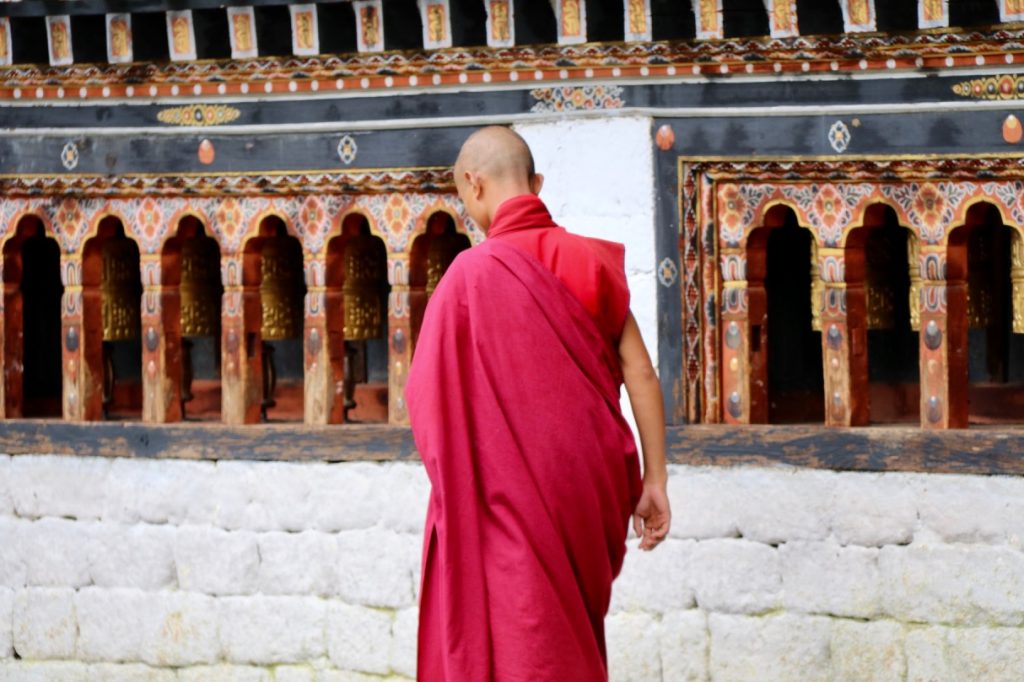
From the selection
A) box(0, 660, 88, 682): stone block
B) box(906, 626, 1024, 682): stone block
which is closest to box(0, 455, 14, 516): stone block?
box(0, 660, 88, 682): stone block

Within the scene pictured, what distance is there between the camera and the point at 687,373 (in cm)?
687

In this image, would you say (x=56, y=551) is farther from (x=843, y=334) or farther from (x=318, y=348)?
(x=843, y=334)

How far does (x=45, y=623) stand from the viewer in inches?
301

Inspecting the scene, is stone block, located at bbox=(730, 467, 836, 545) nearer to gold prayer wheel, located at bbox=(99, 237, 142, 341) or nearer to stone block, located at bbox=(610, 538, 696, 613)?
stone block, located at bbox=(610, 538, 696, 613)

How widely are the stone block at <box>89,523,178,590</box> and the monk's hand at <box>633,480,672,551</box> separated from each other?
112 inches

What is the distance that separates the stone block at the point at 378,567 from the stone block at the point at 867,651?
5.23 ft

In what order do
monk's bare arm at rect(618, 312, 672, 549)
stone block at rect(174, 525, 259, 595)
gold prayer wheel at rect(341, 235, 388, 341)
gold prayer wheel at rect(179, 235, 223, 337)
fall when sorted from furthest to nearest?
gold prayer wheel at rect(179, 235, 223, 337), gold prayer wheel at rect(341, 235, 388, 341), stone block at rect(174, 525, 259, 595), monk's bare arm at rect(618, 312, 672, 549)

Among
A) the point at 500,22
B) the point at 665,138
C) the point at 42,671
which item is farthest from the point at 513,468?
the point at 42,671

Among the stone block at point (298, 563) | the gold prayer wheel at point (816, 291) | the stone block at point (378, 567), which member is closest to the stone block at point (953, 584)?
the gold prayer wheel at point (816, 291)

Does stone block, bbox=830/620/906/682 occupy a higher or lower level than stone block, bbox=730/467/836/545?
lower

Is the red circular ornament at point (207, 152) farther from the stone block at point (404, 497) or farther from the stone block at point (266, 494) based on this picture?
the stone block at point (404, 497)

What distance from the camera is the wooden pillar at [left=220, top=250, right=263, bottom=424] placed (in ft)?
24.6

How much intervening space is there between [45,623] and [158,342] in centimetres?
123

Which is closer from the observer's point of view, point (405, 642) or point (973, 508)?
point (973, 508)
